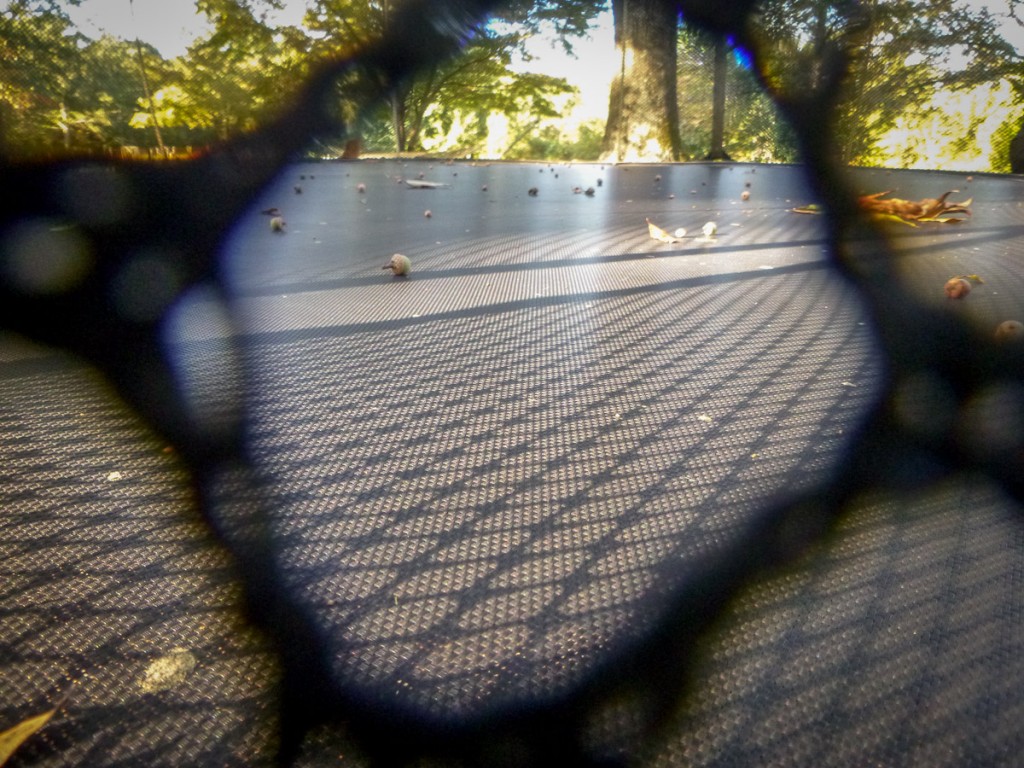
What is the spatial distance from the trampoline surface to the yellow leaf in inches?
0.4

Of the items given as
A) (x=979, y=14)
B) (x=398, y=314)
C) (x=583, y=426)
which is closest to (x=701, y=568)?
(x=583, y=426)

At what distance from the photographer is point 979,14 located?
9.70 metres

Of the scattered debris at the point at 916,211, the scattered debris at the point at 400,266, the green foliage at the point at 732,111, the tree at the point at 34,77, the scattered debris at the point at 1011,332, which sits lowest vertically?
the scattered debris at the point at 1011,332

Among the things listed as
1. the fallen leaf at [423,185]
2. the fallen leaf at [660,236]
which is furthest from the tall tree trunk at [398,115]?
the fallen leaf at [660,236]

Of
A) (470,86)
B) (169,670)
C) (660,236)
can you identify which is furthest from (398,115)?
(169,670)

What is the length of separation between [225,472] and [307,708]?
22.8 inches

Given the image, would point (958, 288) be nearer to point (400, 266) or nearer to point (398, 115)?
point (400, 266)

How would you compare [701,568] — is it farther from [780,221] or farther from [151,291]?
[780,221]

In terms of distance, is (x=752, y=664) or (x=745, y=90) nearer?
(x=752, y=664)

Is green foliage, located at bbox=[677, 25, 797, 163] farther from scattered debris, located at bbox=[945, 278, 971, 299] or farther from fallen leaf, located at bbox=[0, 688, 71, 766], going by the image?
fallen leaf, located at bbox=[0, 688, 71, 766]

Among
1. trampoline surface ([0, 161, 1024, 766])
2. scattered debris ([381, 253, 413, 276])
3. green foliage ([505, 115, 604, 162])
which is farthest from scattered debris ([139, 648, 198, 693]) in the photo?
green foliage ([505, 115, 604, 162])

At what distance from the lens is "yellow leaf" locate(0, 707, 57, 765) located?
1.93ft

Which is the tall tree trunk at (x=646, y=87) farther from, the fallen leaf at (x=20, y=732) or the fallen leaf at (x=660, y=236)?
the fallen leaf at (x=20, y=732)

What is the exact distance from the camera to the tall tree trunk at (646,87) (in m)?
11.8
